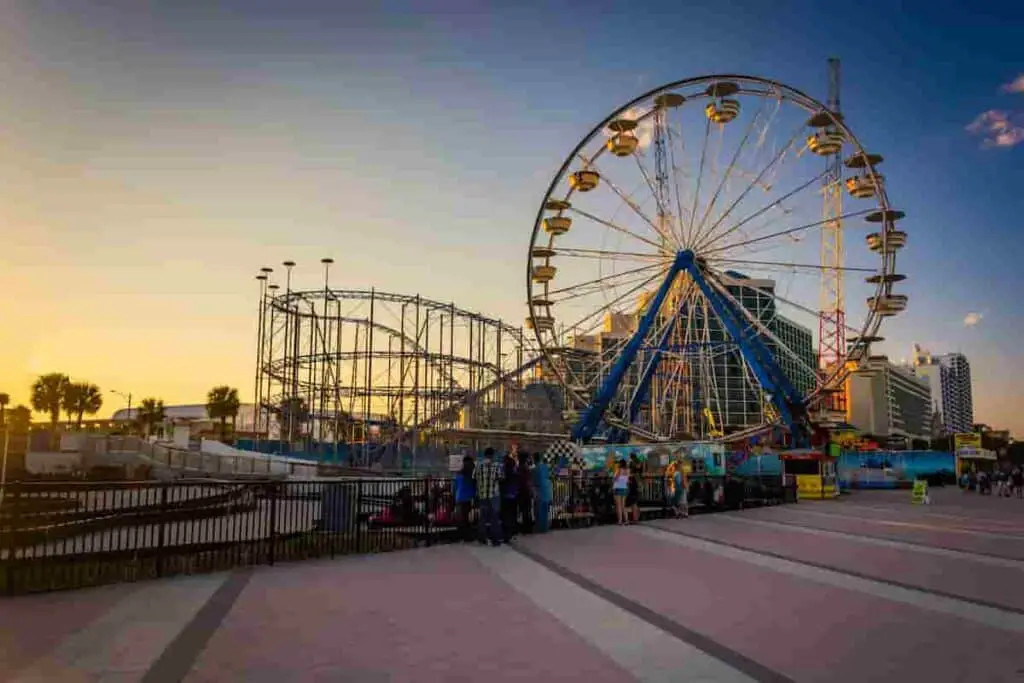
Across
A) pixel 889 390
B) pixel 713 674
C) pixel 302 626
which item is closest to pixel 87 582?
pixel 302 626

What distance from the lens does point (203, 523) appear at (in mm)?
12969

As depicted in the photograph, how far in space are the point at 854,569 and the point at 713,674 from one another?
6243 mm

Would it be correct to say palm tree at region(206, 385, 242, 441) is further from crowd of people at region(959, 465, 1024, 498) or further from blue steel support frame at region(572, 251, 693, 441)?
crowd of people at region(959, 465, 1024, 498)

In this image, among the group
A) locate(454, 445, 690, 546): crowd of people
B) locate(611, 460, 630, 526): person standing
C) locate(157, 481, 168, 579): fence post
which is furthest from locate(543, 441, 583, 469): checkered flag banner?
locate(157, 481, 168, 579): fence post

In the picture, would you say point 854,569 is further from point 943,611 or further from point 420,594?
point 420,594

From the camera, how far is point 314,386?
48.7m

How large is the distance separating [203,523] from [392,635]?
24.4ft

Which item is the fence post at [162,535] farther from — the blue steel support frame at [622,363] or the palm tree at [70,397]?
the palm tree at [70,397]

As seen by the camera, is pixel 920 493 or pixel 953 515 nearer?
pixel 953 515

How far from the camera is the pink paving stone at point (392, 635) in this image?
18.4 feet

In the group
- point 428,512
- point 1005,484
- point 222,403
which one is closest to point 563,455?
point 428,512

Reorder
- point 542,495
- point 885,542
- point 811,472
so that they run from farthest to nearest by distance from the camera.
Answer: point 811,472
point 542,495
point 885,542

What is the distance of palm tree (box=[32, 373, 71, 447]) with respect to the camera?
82.8m

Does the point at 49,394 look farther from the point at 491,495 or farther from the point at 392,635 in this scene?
the point at 392,635
